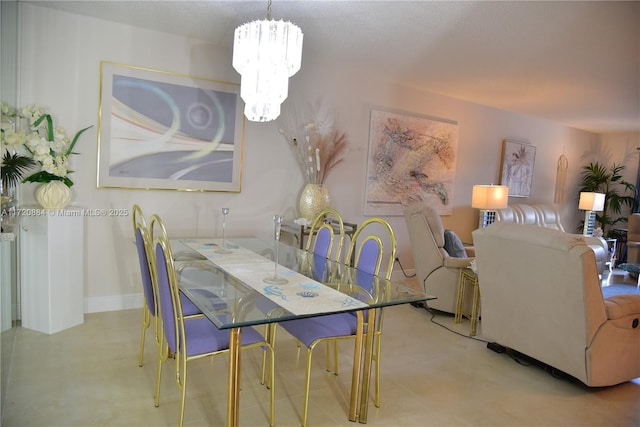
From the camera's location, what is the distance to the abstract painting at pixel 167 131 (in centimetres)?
340

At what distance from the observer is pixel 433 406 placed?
7.55ft

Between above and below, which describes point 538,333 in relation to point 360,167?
below

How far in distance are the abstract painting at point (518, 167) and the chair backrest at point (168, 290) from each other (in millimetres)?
5502

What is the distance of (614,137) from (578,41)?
222 inches

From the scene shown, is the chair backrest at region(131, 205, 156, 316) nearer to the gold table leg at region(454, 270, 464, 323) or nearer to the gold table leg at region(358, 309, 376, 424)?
the gold table leg at region(358, 309, 376, 424)

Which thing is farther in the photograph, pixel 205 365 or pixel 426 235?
pixel 426 235

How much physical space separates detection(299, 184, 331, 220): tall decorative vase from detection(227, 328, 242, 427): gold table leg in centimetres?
237

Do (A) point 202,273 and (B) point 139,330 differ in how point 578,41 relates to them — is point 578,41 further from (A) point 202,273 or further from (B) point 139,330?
(B) point 139,330

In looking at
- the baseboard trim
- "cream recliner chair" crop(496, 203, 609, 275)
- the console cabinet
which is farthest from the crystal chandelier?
"cream recliner chair" crop(496, 203, 609, 275)

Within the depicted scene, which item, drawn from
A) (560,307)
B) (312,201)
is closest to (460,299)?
(560,307)

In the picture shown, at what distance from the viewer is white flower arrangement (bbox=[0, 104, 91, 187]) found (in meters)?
2.83

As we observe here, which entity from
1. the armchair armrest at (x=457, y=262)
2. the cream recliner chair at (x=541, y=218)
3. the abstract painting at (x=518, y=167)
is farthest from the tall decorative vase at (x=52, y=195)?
the abstract painting at (x=518, y=167)

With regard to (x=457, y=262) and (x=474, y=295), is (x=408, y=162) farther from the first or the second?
(x=474, y=295)

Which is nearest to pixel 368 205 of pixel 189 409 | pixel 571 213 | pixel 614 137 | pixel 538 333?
pixel 538 333
